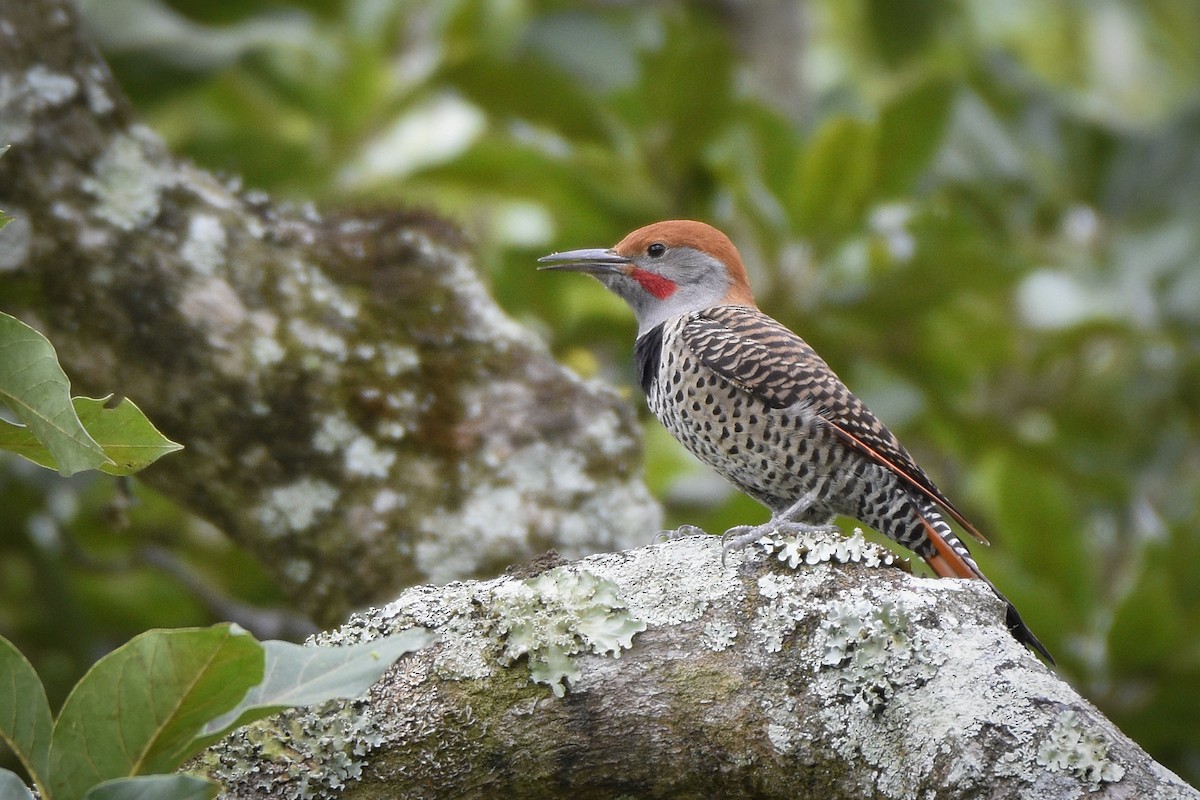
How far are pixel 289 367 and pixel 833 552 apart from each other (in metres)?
1.75

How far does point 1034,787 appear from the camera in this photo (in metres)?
1.77

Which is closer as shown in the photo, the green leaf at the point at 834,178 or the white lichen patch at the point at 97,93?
the white lichen patch at the point at 97,93

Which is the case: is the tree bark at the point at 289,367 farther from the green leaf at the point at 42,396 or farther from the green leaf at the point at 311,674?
the green leaf at the point at 311,674

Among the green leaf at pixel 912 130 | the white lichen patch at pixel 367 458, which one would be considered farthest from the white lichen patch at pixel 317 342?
the green leaf at pixel 912 130

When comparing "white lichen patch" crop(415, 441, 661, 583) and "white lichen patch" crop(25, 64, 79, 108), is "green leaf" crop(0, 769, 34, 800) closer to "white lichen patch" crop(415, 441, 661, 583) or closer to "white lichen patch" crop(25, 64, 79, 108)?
"white lichen patch" crop(415, 441, 661, 583)

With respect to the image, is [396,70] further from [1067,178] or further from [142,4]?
[1067,178]

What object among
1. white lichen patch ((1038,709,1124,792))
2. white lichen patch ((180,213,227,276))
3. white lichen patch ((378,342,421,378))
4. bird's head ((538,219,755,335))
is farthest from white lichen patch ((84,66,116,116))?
white lichen patch ((1038,709,1124,792))

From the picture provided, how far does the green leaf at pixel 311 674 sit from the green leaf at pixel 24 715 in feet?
0.69

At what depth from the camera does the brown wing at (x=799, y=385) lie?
313cm

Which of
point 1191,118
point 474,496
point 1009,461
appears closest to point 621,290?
point 474,496

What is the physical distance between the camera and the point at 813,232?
4.72 meters

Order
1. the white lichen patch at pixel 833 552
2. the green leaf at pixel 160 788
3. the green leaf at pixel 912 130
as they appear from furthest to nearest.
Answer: the green leaf at pixel 912 130, the white lichen patch at pixel 833 552, the green leaf at pixel 160 788

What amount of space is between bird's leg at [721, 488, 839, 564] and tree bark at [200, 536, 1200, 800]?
0.16 m

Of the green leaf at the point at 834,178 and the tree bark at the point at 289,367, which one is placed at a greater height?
the green leaf at the point at 834,178
